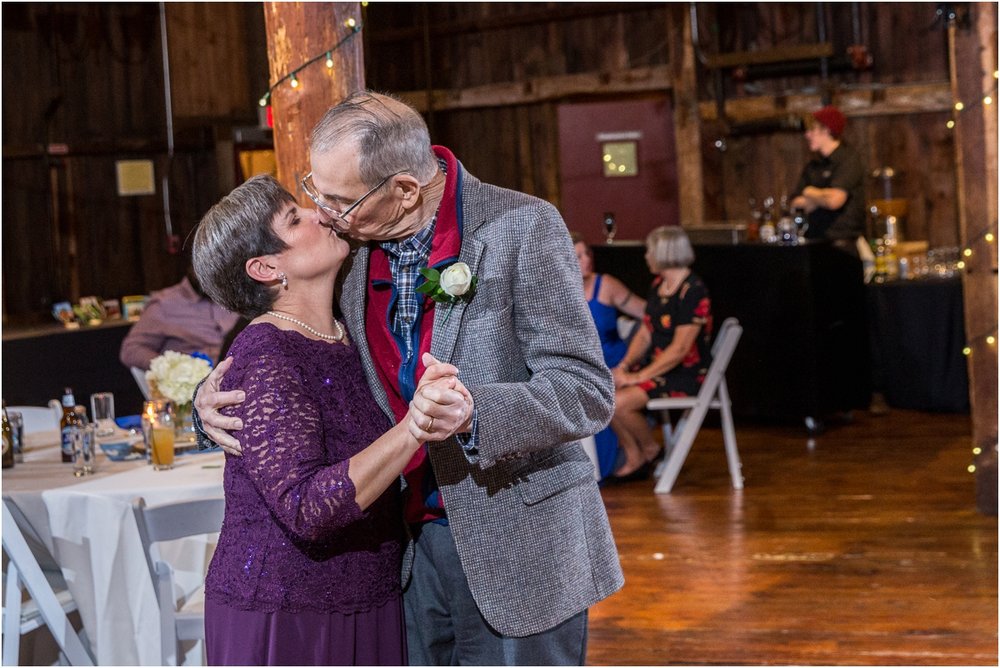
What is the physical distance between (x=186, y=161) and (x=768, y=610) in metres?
8.00

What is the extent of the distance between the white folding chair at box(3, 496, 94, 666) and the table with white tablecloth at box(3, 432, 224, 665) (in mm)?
47

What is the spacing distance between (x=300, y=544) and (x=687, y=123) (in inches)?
336

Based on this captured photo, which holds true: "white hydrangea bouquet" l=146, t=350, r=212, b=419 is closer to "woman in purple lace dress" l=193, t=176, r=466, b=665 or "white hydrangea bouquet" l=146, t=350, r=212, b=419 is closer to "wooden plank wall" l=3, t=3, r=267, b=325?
"woman in purple lace dress" l=193, t=176, r=466, b=665

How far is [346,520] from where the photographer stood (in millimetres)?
1884

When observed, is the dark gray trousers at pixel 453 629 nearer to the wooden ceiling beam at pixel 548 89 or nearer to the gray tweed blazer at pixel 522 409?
the gray tweed blazer at pixel 522 409

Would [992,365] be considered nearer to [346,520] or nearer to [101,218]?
[346,520]

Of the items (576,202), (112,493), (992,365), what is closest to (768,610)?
(992,365)

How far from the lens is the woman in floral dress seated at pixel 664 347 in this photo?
6.10 metres

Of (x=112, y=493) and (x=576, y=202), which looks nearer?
(x=112, y=493)

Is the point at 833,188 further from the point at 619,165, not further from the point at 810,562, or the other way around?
the point at 810,562

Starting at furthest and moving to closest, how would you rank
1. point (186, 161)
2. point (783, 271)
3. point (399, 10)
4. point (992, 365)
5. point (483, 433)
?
point (399, 10) → point (186, 161) → point (783, 271) → point (992, 365) → point (483, 433)

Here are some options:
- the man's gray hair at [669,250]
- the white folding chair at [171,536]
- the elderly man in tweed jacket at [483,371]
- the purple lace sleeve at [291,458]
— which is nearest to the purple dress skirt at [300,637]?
the elderly man in tweed jacket at [483,371]

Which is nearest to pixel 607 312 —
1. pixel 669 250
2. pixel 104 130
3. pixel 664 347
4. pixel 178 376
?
pixel 664 347

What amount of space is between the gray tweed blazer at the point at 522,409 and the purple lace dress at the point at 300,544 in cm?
18
